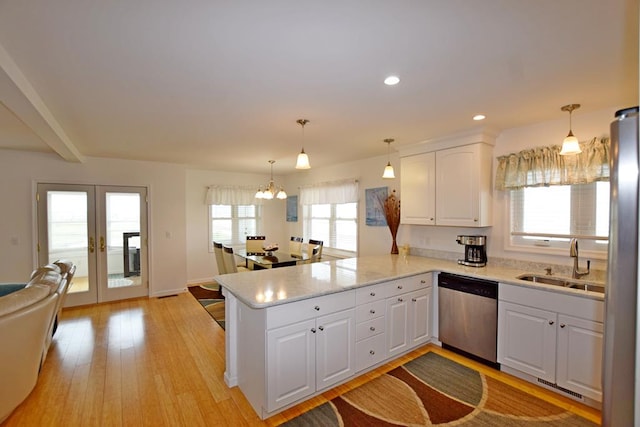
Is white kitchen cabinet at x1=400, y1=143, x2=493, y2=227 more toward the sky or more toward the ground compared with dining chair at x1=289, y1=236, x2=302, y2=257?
more toward the sky

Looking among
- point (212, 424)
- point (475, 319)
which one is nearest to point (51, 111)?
point (212, 424)

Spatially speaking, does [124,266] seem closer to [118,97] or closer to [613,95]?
[118,97]

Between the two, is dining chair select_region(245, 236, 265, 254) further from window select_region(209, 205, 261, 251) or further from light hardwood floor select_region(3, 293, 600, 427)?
light hardwood floor select_region(3, 293, 600, 427)

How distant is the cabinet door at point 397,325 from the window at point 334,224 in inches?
89.5

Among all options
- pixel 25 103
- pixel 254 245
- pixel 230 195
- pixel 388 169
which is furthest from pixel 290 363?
pixel 230 195

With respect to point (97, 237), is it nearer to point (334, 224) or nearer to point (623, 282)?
point (334, 224)

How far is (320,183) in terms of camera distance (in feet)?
19.5

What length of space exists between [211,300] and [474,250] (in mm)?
4068

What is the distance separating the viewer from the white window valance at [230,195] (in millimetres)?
6227

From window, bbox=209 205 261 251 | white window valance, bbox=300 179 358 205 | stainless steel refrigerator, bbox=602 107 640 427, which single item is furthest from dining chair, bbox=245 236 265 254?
stainless steel refrigerator, bbox=602 107 640 427

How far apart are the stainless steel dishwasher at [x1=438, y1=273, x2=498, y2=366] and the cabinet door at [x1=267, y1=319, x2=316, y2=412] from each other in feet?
5.33

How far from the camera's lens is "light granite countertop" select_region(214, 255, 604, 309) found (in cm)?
222

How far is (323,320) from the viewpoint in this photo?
235cm

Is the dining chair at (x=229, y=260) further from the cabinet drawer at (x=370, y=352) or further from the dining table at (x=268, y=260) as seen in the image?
the cabinet drawer at (x=370, y=352)
